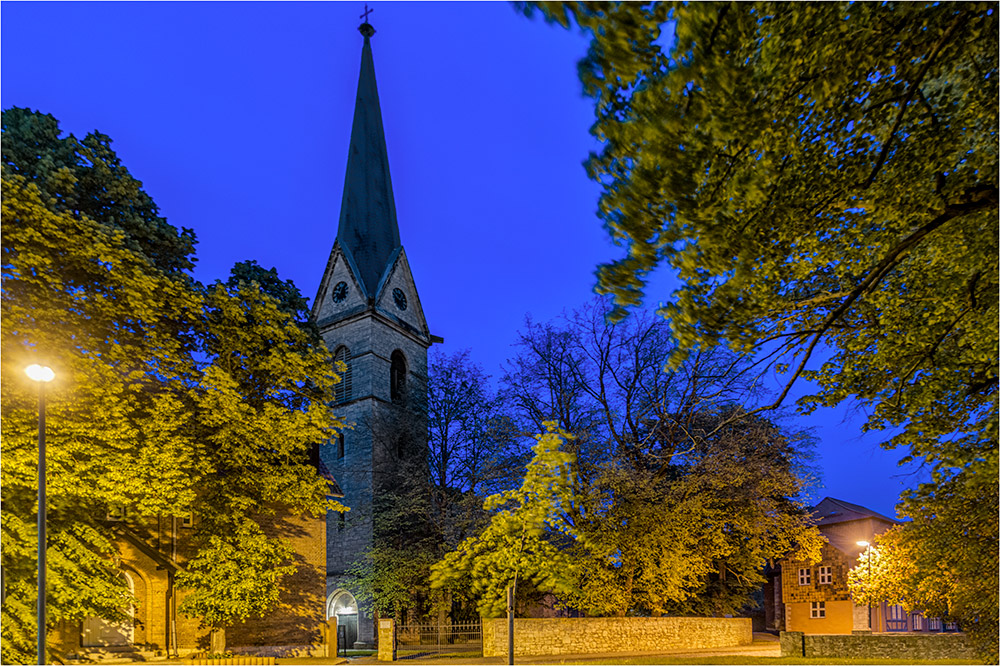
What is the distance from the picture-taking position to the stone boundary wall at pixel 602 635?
69.5 feet

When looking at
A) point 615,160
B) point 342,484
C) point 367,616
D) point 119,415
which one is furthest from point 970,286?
point 342,484

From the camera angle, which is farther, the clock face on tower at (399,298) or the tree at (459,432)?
the clock face on tower at (399,298)

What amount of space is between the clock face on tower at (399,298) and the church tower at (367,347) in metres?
0.07

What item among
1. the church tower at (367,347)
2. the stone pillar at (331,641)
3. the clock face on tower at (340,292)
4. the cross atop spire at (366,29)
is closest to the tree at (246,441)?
the stone pillar at (331,641)

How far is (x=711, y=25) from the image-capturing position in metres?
5.52

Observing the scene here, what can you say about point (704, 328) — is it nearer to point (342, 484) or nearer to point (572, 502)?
point (572, 502)

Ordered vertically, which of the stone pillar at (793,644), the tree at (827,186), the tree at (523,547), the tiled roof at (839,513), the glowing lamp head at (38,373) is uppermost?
the tree at (827,186)

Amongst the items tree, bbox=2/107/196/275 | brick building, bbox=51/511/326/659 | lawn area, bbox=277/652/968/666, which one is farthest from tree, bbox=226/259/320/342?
lawn area, bbox=277/652/968/666

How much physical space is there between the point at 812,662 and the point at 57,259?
74.2 ft

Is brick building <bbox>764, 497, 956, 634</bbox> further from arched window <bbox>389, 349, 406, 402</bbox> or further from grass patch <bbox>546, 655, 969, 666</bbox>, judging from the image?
arched window <bbox>389, 349, 406, 402</bbox>

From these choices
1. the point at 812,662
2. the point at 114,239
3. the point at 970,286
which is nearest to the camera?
the point at 970,286

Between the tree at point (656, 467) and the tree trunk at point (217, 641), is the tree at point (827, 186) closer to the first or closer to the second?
the tree at point (656, 467)

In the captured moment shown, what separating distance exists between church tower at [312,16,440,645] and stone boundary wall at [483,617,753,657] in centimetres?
1487

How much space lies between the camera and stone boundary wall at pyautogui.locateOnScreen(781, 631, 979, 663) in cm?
2028
